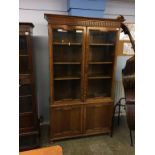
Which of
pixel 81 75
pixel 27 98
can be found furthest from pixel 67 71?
pixel 27 98

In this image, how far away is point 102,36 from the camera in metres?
2.85

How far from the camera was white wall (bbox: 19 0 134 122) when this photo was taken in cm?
286

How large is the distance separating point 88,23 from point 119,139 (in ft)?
6.46

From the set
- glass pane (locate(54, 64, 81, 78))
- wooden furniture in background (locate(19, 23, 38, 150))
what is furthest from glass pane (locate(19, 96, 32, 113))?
glass pane (locate(54, 64, 81, 78))

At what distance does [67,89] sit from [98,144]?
1028 mm

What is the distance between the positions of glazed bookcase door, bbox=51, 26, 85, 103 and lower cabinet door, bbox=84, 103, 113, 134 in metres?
0.28

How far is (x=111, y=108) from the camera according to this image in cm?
287

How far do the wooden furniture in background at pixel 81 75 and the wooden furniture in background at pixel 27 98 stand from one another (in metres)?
0.29

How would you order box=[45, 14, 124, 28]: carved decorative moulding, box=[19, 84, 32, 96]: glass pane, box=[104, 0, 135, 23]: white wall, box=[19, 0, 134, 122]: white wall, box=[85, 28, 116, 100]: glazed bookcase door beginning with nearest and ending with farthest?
box=[45, 14, 124, 28]: carved decorative moulding, box=[19, 84, 32, 96]: glass pane, box=[85, 28, 116, 100]: glazed bookcase door, box=[19, 0, 134, 122]: white wall, box=[104, 0, 135, 23]: white wall

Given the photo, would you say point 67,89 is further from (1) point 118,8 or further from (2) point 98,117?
(1) point 118,8

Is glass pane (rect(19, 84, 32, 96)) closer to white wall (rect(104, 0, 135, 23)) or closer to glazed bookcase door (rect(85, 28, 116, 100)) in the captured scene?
glazed bookcase door (rect(85, 28, 116, 100))
